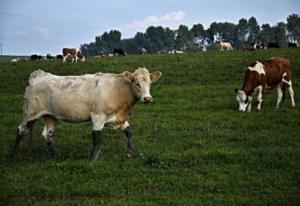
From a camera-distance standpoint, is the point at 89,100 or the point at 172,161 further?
the point at 89,100

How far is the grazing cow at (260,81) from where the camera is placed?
17391 millimetres

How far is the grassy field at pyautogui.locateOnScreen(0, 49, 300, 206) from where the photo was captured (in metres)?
8.00

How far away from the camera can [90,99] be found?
11062 mm

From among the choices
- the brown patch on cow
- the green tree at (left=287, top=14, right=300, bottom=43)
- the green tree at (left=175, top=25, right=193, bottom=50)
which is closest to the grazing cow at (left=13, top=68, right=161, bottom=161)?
the brown patch on cow

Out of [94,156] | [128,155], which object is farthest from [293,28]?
[94,156]

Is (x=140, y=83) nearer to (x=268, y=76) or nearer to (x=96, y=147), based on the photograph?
(x=96, y=147)

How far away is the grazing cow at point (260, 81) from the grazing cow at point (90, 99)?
23.5 ft

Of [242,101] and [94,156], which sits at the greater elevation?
[242,101]

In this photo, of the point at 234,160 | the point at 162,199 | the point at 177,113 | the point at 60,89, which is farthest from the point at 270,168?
the point at 177,113

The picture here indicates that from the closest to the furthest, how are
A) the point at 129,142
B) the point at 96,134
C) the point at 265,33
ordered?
1. the point at 96,134
2. the point at 129,142
3. the point at 265,33

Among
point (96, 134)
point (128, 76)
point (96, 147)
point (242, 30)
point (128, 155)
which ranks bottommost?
point (128, 155)

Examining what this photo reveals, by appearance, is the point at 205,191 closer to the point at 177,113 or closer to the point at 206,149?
the point at 206,149

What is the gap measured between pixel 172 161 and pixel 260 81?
359 inches

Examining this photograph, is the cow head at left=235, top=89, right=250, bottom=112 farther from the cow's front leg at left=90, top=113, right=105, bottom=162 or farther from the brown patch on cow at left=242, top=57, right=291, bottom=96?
the cow's front leg at left=90, top=113, right=105, bottom=162
